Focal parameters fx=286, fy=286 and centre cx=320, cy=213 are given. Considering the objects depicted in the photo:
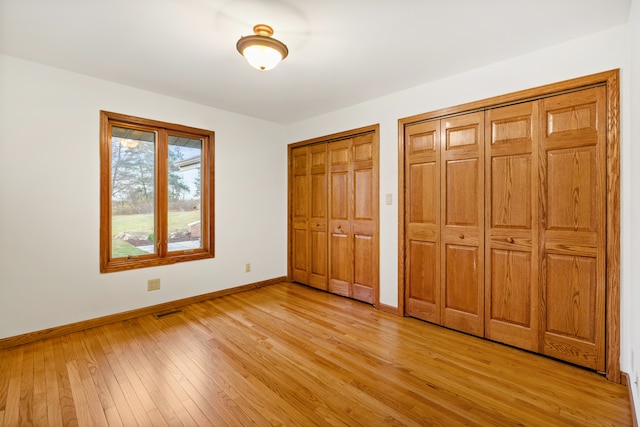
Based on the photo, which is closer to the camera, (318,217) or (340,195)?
(340,195)

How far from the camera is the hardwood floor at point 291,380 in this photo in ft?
5.63

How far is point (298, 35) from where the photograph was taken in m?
2.18

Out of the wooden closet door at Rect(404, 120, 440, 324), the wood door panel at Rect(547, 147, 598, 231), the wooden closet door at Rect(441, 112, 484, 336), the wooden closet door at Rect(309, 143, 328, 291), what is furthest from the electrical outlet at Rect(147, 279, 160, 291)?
the wood door panel at Rect(547, 147, 598, 231)

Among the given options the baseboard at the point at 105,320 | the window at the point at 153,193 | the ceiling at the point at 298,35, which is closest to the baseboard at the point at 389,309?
the baseboard at the point at 105,320

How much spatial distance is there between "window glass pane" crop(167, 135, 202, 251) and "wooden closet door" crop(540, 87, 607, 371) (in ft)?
12.4

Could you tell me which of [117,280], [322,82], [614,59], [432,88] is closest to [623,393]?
[614,59]

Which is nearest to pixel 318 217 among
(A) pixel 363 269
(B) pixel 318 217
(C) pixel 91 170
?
(B) pixel 318 217

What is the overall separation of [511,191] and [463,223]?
1.64 feet

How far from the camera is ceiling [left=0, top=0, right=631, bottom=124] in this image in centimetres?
188

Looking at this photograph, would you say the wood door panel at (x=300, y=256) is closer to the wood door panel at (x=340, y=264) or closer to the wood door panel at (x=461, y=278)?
the wood door panel at (x=340, y=264)

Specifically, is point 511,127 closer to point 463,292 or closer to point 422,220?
point 422,220

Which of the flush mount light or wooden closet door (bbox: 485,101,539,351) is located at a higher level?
the flush mount light

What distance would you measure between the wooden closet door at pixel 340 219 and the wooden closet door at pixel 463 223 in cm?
127

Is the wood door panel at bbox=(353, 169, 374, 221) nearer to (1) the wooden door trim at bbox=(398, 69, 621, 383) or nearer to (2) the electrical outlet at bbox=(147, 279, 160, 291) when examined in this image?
(1) the wooden door trim at bbox=(398, 69, 621, 383)
